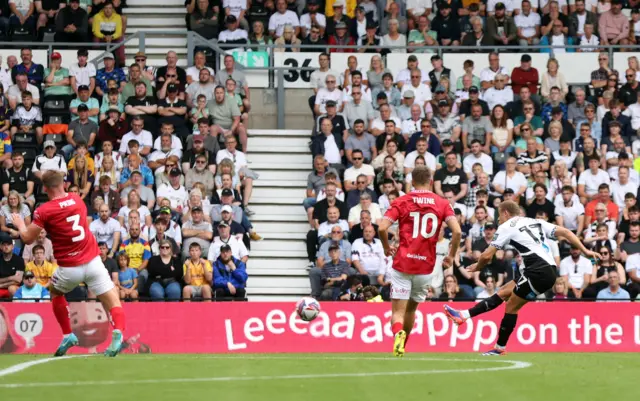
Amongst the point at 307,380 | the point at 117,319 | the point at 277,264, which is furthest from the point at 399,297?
the point at 277,264

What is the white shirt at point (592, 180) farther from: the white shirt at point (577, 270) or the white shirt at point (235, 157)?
the white shirt at point (235, 157)

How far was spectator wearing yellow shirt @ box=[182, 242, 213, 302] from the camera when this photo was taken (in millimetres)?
20922

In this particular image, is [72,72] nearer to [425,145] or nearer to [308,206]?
[308,206]

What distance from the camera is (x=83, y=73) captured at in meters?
25.3

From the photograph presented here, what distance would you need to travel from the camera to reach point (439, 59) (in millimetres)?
25891

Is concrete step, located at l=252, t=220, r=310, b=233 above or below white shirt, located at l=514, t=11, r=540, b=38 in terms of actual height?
below

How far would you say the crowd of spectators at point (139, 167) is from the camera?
69.3 feet

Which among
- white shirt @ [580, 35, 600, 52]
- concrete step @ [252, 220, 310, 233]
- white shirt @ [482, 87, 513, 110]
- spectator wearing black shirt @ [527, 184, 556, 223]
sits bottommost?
concrete step @ [252, 220, 310, 233]

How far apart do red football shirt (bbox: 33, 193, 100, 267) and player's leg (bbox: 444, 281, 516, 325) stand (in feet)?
15.3

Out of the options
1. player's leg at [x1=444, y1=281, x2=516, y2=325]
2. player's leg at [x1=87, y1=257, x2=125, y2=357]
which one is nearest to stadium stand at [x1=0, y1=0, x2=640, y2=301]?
player's leg at [x1=444, y1=281, x2=516, y2=325]

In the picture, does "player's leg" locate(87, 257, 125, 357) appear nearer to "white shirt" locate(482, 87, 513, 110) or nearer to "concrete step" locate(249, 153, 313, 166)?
"concrete step" locate(249, 153, 313, 166)

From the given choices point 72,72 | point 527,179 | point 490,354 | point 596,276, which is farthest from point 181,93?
point 490,354

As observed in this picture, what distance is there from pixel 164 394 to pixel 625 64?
1992 cm

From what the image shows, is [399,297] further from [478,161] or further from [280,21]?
[280,21]
